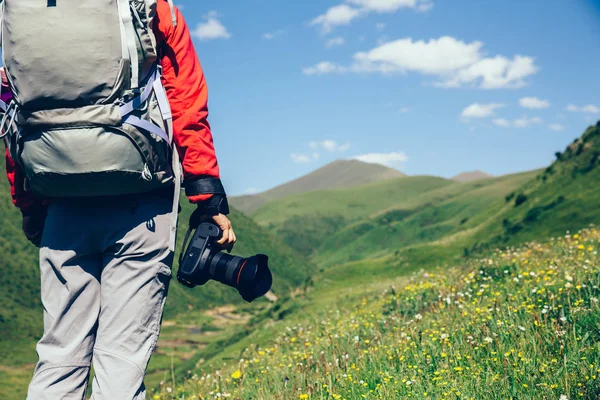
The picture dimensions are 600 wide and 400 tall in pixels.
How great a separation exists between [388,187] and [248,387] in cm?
14820

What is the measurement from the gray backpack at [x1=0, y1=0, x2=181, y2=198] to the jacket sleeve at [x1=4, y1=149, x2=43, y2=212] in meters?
0.68

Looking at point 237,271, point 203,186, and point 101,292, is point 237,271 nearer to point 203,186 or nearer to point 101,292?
point 203,186

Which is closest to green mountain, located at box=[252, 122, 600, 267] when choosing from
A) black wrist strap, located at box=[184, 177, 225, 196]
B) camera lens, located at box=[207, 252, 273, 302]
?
camera lens, located at box=[207, 252, 273, 302]

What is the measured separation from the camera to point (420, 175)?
530 ft

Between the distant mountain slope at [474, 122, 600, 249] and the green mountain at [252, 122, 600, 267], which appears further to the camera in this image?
the green mountain at [252, 122, 600, 267]

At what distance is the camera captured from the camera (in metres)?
3.72

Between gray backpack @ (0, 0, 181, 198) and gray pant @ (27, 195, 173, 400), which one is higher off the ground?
gray backpack @ (0, 0, 181, 198)

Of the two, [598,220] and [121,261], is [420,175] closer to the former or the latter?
[598,220]

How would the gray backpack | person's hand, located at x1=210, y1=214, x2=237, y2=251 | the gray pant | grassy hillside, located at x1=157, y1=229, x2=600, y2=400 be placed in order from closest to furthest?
the gray backpack, the gray pant, person's hand, located at x1=210, y1=214, x2=237, y2=251, grassy hillside, located at x1=157, y1=229, x2=600, y2=400

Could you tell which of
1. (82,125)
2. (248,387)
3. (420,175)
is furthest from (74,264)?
(420,175)

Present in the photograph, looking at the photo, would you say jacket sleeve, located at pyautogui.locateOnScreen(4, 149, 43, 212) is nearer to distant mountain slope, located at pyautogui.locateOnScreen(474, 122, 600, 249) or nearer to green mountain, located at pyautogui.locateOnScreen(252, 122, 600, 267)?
distant mountain slope, located at pyautogui.locateOnScreen(474, 122, 600, 249)

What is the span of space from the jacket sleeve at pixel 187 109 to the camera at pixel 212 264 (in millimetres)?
261

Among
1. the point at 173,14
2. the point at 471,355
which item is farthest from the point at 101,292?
the point at 471,355

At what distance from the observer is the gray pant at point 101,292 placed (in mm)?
3393
